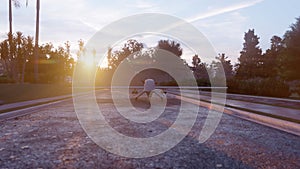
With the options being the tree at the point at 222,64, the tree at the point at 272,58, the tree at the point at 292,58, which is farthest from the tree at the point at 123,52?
the tree at the point at 292,58

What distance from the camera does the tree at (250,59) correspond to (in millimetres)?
48994

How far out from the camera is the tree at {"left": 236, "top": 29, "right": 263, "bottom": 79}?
48994 millimetres

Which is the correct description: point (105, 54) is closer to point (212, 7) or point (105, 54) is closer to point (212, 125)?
point (212, 7)

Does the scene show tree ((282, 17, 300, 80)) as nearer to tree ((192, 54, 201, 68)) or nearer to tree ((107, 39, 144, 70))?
tree ((192, 54, 201, 68))

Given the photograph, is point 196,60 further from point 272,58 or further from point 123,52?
point 123,52

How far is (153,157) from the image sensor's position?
532cm

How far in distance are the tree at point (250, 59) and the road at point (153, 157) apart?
42.4 metres

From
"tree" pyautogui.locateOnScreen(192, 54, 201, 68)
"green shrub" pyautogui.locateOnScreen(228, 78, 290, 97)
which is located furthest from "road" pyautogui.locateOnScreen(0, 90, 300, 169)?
"tree" pyautogui.locateOnScreen(192, 54, 201, 68)

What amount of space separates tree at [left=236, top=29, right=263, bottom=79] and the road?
4240 centimetres

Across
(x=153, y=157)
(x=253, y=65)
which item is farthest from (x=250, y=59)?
(x=153, y=157)

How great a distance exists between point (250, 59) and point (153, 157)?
52.6 m

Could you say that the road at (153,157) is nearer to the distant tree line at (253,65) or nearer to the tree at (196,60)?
the distant tree line at (253,65)

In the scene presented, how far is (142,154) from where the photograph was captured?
553 centimetres

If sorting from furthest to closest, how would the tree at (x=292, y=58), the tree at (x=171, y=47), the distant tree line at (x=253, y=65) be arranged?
the tree at (x=171, y=47) → the tree at (x=292, y=58) → the distant tree line at (x=253, y=65)
